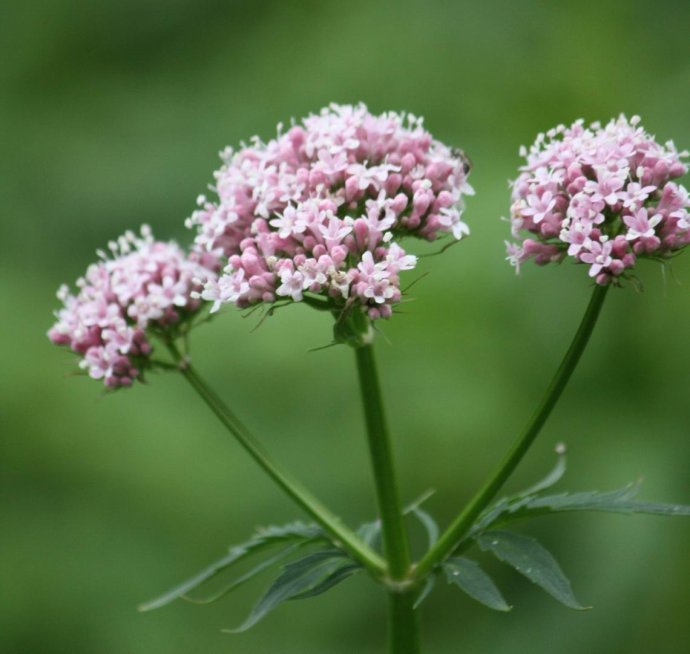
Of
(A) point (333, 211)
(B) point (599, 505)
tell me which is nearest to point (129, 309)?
(A) point (333, 211)

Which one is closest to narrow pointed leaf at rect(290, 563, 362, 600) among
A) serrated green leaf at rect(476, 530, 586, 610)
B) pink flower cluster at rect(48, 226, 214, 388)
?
serrated green leaf at rect(476, 530, 586, 610)

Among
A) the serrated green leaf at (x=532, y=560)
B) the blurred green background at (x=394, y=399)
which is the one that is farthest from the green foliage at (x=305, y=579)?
the blurred green background at (x=394, y=399)

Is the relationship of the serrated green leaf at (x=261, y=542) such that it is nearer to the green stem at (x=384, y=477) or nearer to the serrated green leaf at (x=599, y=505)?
the green stem at (x=384, y=477)

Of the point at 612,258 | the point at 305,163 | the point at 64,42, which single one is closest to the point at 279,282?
the point at 305,163

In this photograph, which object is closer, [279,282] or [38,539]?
[279,282]

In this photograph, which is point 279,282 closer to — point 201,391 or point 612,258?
point 201,391

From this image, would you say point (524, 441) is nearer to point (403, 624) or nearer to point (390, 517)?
point (390, 517)
